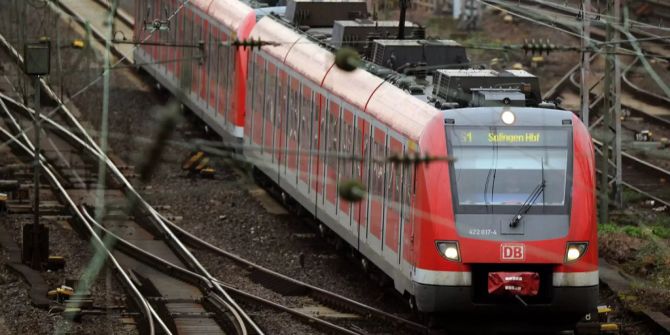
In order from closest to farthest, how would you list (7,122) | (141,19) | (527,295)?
(527,295)
(7,122)
(141,19)

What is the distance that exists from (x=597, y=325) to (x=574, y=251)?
4.22 feet

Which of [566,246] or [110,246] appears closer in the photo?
[566,246]

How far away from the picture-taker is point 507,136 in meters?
16.4

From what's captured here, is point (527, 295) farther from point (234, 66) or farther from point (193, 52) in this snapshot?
point (193, 52)

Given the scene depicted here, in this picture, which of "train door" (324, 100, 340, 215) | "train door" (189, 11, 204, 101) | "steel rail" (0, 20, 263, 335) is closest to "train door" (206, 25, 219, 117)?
"train door" (189, 11, 204, 101)

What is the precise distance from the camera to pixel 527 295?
53.3 feet

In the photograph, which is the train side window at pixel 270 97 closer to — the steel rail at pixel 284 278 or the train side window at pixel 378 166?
the steel rail at pixel 284 278

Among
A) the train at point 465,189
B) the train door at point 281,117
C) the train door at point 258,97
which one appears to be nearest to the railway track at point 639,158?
the train door at point 281,117

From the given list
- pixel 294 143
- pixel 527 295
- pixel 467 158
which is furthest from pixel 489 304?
pixel 294 143

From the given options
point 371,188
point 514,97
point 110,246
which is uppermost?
point 514,97

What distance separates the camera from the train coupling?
17250 millimetres

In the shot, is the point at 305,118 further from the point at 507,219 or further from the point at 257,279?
the point at 507,219

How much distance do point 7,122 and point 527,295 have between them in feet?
53.3

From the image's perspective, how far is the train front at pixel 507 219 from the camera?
53.1 feet
